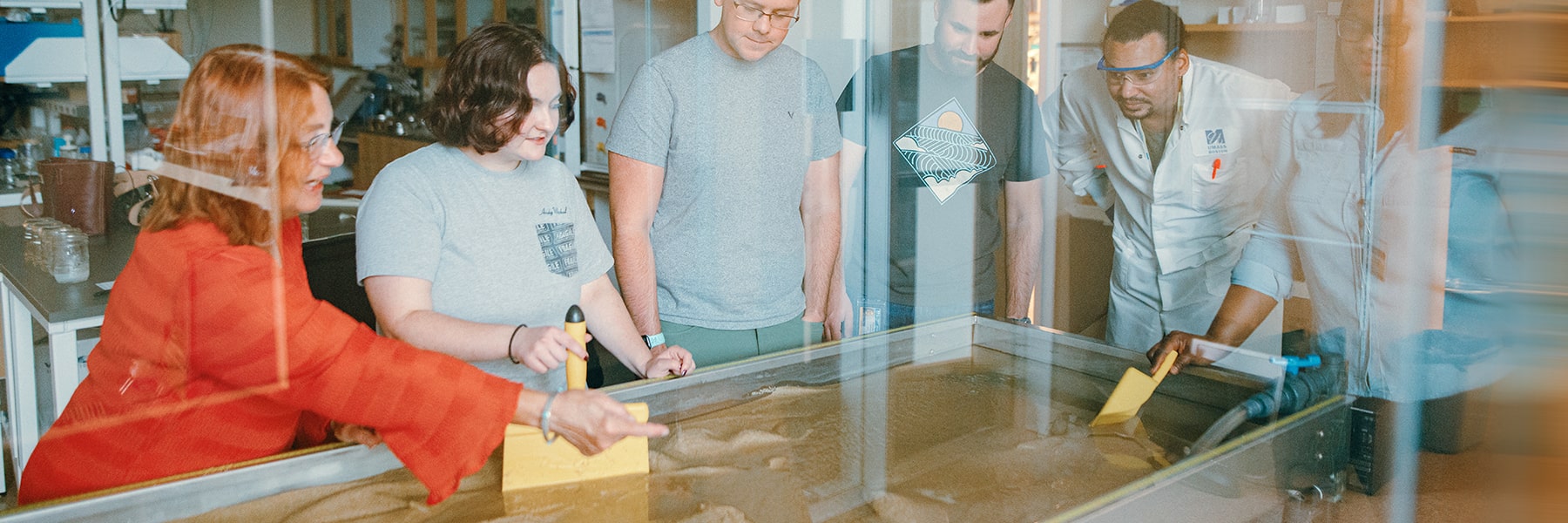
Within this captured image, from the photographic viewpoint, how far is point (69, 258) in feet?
4.97

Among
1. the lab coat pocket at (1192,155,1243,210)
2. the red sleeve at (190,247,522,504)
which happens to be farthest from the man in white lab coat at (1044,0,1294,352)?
the red sleeve at (190,247,522,504)

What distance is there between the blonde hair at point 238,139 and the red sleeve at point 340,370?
0.08m

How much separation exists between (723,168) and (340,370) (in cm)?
91

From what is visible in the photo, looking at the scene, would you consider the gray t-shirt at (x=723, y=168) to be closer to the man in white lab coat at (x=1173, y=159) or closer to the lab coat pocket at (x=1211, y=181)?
the man in white lab coat at (x=1173, y=159)

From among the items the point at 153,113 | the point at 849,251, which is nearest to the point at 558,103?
the point at 153,113

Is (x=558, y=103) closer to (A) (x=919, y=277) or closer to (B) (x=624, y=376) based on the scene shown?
(B) (x=624, y=376)

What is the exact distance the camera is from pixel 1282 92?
241cm

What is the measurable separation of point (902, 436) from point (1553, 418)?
2.75 ft

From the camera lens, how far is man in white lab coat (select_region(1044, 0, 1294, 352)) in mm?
2350

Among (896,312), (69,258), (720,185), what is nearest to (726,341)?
(720,185)

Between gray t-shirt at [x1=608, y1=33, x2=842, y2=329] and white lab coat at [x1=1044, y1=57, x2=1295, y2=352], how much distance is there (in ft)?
2.43

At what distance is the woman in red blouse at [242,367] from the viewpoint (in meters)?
1.20

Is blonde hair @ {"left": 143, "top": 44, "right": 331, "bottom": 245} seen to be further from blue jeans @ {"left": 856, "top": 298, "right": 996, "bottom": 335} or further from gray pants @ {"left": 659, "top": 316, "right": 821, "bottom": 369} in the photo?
blue jeans @ {"left": 856, "top": 298, "right": 996, "bottom": 335}

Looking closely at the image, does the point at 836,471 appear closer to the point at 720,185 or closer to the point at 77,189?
the point at 720,185
